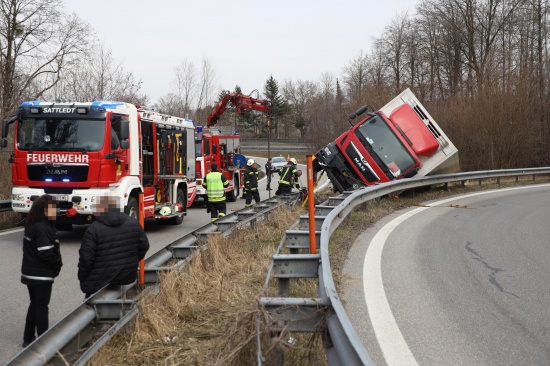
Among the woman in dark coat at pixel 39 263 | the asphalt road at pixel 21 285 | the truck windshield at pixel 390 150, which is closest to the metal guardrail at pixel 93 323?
the woman in dark coat at pixel 39 263

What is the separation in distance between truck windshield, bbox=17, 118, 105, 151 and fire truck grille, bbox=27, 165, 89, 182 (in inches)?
14.5

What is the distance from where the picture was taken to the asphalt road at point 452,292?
498 centimetres

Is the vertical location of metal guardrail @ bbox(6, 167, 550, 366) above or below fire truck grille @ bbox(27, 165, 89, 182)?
below

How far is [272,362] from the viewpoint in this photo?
394cm

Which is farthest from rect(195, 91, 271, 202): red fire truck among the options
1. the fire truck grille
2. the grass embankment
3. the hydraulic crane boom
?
the grass embankment

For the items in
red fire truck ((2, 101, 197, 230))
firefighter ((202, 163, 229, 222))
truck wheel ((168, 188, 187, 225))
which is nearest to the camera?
red fire truck ((2, 101, 197, 230))

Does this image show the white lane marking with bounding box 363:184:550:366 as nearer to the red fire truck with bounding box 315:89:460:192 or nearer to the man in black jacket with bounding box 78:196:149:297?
the man in black jacket with bounding box 78:196:149:297

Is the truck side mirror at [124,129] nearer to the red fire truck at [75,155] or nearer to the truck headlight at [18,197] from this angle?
the red fire truck at [75,155]

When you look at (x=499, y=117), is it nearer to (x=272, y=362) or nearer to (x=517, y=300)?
(x=517, y=300)

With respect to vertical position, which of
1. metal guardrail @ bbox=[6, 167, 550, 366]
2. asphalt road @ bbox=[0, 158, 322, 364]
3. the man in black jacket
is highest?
the man in black jacket

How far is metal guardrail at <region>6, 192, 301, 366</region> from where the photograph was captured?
13.8ft

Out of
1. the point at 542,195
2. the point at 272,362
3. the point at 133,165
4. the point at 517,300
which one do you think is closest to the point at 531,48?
the point at 542,195

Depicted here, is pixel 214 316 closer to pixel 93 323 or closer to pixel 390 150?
pixel 93 323

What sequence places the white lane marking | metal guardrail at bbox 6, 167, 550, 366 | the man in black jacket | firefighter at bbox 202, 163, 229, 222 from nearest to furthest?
metal guardrail at bbox 6, 167, 550, 366, the white lane marking, the man in black jacket, firefighter at bbox 202, 163, 229, 222
